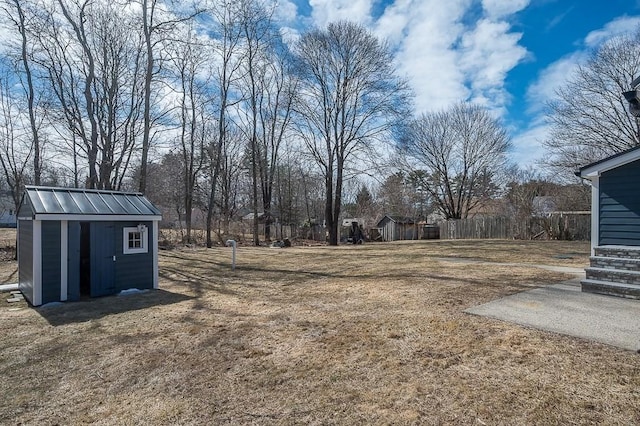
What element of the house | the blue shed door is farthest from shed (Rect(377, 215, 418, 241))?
the blue shed door

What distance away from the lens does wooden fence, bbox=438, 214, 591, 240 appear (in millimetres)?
18359

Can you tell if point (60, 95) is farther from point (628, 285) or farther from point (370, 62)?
point (628, 285)

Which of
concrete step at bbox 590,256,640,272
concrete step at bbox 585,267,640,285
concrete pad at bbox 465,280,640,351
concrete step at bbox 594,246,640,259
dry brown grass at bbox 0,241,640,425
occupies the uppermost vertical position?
concrete step at bbox 594,246,640,259

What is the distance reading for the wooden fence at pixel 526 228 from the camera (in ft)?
60.2

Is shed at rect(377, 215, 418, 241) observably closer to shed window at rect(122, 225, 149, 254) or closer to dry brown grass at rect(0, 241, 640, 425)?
dry brown grass at rect(0, 241, 640, 425)

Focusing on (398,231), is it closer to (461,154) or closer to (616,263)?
(461,154)

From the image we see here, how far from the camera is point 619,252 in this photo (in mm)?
5395

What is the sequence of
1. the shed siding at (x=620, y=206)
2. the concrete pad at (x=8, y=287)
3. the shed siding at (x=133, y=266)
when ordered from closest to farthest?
1. the shed siding at (x=620, y=206)
2. the shed siding at (x=133, y=266)
3. the concrete pad at (x=8, y=287)

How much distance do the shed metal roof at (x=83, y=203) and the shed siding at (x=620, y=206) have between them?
27.2 feet

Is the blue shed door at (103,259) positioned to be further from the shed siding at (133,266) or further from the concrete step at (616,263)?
the concrete step at (616,263)

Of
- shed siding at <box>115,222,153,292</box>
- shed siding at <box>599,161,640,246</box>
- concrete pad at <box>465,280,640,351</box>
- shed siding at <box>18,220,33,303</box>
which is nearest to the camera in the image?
concrete pad at <box>465,280,640,351</box>

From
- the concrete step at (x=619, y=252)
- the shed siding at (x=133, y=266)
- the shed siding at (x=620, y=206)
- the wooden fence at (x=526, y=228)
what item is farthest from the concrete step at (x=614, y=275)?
the wooden fence at (x=526, y=228)

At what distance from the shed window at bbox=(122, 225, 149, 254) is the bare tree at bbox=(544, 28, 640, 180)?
22.2 meters

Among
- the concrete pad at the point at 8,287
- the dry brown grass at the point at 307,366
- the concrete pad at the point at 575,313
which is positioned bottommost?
the concrete pad at the point at 8,287
